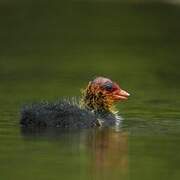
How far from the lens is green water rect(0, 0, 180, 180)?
17547mm

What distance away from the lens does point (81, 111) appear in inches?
797

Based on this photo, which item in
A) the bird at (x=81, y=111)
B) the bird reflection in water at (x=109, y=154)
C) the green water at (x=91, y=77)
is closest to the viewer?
the bird reflection in water at (x=109, y=154)

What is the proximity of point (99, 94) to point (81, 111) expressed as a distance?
87 centimetres

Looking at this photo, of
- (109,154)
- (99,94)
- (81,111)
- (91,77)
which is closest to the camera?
(109,154)

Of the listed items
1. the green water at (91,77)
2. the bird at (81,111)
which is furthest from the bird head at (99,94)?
the green water at (91,77)

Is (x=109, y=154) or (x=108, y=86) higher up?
(x=108, y=86)

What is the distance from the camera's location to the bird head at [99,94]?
20984 mm

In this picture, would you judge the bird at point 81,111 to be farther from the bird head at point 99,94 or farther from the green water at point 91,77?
the green water at point 91,77

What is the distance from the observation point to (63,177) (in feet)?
54.2

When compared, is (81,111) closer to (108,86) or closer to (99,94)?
(99,94)

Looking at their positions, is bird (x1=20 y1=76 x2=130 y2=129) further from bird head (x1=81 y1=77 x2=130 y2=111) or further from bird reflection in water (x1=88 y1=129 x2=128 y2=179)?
bird reflection in water (x1=88 y1=129 x2=128 y2=179)

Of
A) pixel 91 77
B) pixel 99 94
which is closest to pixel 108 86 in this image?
pixel 99 94

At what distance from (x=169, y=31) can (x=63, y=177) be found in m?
25.4

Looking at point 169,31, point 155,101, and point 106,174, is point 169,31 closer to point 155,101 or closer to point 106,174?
point 155,101
